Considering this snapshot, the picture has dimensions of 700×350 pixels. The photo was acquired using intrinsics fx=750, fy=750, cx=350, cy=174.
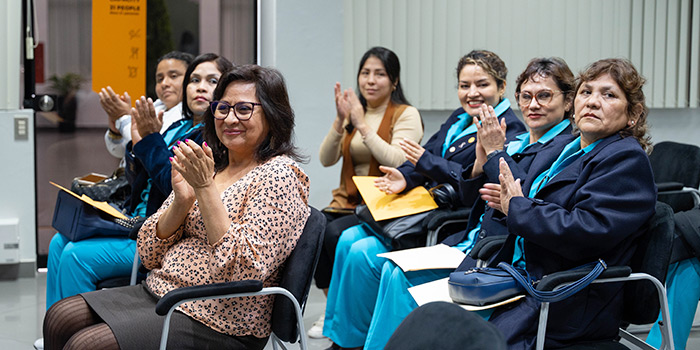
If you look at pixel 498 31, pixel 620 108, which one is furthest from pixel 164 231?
pixel 498 31

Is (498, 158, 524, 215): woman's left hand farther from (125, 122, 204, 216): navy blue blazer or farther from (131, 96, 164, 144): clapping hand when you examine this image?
(131, 96, 164, 144): clapping hand

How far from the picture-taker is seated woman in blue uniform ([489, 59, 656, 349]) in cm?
213

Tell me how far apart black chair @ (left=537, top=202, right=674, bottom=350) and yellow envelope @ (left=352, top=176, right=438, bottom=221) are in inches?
47.1

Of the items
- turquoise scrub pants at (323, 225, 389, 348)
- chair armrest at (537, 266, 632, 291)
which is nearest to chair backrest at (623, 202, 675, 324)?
chair armrest at (537, 266, 632, 291)

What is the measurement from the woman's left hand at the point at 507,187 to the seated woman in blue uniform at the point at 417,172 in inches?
32.4

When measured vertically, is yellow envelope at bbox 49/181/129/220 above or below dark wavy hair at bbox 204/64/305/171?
below

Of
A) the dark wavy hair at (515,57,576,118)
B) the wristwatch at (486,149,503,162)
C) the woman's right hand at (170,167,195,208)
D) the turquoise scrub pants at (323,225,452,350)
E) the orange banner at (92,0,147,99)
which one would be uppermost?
the orange banner at (92,0,147,99)

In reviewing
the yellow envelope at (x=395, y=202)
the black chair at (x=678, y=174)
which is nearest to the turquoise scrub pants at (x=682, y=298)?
the black chair at (x=678, y=174)

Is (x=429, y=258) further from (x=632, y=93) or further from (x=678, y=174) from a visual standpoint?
(x=678, y=174)

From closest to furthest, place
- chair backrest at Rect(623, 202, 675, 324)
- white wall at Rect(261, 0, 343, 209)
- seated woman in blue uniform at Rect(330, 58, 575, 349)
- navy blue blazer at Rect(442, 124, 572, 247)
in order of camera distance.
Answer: chair backrest at Rect(623, 202, 675, 324), navy blue blazer at Rect(442, 124, 572, 247), seated woman in blue uniform at Rect(330, 58, 575, 349), white wall at Rect(261, 0, 343, 209)

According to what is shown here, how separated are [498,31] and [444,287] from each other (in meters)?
2.94

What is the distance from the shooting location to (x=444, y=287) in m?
2.52

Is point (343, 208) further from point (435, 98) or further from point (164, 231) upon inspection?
point (164, 231)

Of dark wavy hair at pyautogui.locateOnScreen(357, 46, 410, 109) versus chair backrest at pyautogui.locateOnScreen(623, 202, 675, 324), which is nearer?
chair backrest at pyautogui.locateOnScreen(623, 202, 675, 324)
